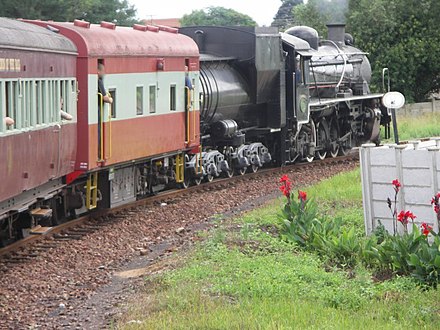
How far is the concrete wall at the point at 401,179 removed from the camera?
13.8m

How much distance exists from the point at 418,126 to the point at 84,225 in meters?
22.0

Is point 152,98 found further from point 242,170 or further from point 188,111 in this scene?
point 242,170

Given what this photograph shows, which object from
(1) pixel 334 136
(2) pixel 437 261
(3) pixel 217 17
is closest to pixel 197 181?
(1) pixel 334 136

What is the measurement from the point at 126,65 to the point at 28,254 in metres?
4.84

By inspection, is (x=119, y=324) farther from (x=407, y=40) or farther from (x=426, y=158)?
(x=407, y=40)

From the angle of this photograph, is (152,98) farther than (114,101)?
Yes

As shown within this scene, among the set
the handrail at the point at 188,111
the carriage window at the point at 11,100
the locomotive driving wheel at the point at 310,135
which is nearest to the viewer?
the carriage window at the point at 11,100

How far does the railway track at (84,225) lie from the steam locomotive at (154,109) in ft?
0.66

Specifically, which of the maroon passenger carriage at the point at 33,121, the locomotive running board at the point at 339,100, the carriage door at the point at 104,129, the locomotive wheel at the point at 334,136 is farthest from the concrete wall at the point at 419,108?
the maroon passenger carriage at the point at 33,121

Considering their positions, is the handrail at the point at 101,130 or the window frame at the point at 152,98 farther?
the window frame at the point at 152,98

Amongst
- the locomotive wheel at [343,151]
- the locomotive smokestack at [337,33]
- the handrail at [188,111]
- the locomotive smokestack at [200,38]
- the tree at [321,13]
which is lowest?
the locomotive wheel at [343,151]

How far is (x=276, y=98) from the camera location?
25.6m

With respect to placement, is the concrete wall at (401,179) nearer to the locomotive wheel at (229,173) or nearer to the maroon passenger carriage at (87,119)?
the maroon passenger carriage at (87,119)

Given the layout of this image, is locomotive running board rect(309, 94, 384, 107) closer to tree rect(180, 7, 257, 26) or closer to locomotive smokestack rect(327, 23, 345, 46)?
locomotive smokestack rect(327, 23, 345, 46)
